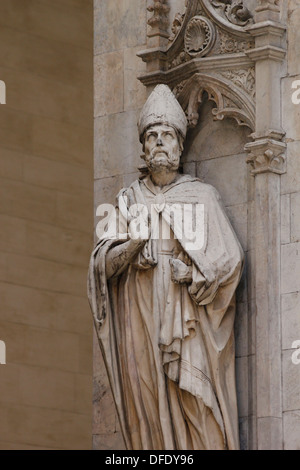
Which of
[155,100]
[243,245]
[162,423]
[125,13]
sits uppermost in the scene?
[125,13]

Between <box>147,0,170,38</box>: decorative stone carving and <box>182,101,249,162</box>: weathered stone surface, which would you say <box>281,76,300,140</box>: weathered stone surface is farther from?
<box>147,0,170,38</box>: decorative stone carving

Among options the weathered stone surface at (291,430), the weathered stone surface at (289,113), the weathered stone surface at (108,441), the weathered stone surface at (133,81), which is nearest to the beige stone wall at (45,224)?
the weathered stone surface at (108,441)

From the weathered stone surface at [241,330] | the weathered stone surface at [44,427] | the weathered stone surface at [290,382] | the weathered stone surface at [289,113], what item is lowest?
the weathered stone surface at [290,382]

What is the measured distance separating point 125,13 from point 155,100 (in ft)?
4.24

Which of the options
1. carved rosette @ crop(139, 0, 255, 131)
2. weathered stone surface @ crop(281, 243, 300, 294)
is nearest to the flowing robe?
weathered stone surface @ crop(281, 243, 300, 294)

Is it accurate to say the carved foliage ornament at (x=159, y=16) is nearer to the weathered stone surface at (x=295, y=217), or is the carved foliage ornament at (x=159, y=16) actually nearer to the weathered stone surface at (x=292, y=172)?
the weathered stone surface at (x=292, y=172)

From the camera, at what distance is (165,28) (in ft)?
45.2

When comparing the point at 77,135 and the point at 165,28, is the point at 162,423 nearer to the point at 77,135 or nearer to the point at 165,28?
the point at 165,28

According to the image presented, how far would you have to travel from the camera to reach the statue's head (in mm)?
13070

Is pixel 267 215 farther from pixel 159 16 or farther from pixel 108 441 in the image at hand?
pixel 108 441

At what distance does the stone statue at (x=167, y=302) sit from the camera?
12703mm

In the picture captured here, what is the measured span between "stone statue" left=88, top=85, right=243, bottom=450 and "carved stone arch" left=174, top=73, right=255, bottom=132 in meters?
0.27

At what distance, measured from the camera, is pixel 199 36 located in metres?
13.5

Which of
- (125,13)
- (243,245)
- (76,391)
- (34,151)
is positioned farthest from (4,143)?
(243,245)
